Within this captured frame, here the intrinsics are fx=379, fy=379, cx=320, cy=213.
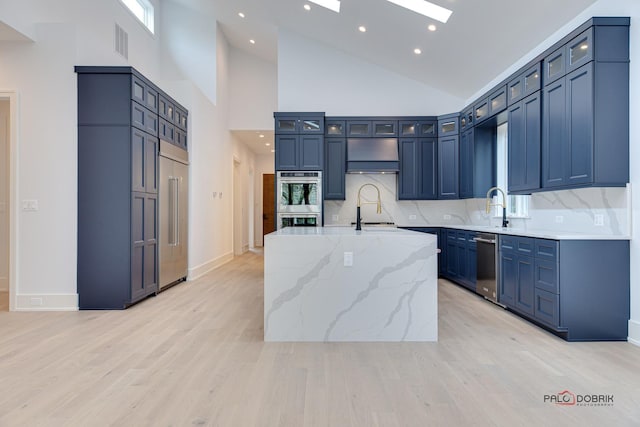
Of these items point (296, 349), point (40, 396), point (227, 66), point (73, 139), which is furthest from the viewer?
point (227, 66)

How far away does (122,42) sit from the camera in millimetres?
5988

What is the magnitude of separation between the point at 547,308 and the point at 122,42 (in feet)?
22.1

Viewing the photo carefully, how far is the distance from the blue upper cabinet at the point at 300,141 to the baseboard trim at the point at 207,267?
6.82 ft

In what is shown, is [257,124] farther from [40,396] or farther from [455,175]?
[40,396]

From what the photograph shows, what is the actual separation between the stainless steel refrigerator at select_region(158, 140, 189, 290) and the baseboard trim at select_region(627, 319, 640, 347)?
192 inches

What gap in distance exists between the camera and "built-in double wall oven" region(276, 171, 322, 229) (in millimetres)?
6168

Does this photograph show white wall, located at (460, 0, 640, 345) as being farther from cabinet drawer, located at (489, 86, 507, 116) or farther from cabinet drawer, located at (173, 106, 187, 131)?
cabinet drawer, located at (173, 106, 187, 131)

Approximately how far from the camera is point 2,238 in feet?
16.2

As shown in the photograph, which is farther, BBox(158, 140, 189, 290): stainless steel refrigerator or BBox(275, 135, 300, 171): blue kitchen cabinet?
BBox(275, 135, 300, 171): blue kitchen cabinet

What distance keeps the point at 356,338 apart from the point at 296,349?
1.65 feet

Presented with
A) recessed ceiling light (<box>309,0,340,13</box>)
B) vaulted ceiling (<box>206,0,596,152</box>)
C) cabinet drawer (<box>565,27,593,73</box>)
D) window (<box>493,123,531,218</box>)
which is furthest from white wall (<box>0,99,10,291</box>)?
window (<box>493,123,531,218</box>)

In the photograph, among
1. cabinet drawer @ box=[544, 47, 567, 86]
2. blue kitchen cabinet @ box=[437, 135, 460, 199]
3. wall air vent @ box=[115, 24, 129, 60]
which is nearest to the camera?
cabinet drawer @ box=[544, 47, 567, 86]

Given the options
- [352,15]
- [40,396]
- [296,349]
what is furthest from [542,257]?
[352,15]

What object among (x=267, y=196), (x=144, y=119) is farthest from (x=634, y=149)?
(x=267, y=196)
